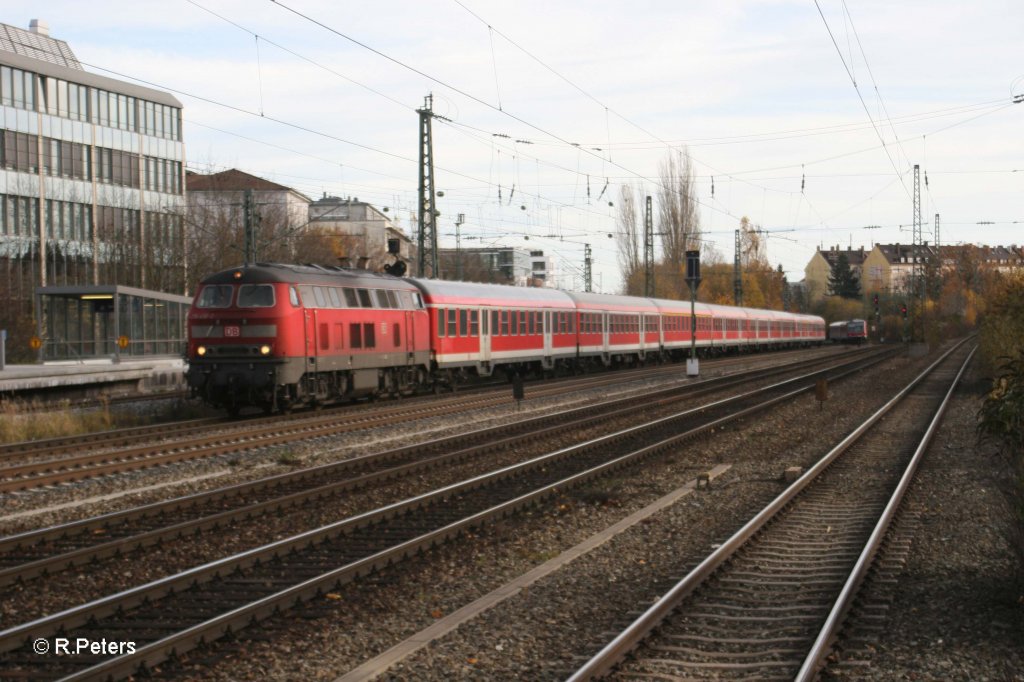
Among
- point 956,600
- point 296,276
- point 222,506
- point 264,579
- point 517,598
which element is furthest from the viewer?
point 296,276

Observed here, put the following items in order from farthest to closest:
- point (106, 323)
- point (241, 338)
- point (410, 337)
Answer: point (106, 323), point (410, 337), point (241, 338)

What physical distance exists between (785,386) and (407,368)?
1320 centimetres

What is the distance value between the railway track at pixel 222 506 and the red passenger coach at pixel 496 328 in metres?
9.77

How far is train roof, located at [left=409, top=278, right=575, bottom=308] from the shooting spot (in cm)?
3047

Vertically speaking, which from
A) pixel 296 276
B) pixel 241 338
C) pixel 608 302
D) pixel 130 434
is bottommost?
pixel 130 434

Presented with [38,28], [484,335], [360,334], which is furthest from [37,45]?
[360,334]

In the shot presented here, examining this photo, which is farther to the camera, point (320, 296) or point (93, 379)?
point (93, 379)

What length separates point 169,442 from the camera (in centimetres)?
1833

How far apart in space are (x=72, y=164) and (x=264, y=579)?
203 ft

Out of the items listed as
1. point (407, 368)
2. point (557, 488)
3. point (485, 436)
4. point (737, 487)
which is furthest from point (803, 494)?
point (407, 368)

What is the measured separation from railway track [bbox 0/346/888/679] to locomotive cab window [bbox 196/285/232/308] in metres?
8.87

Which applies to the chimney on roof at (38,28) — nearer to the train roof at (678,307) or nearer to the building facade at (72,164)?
the building facade at (72,164)

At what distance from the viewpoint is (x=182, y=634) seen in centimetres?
712

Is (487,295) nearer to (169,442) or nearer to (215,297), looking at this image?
(215,297)
